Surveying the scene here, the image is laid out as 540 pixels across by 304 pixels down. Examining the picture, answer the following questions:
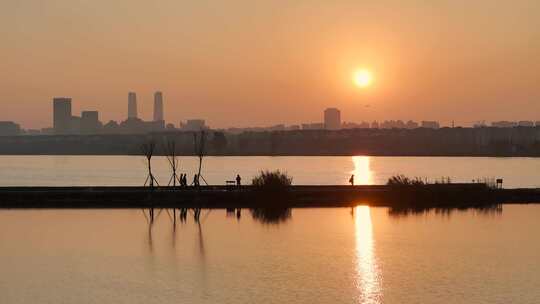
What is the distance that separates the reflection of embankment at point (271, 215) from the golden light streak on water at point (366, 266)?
3.83m

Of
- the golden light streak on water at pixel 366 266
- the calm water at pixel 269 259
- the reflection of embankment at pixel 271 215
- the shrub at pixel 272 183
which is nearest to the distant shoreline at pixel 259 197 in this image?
the shrub at pixel 272 183

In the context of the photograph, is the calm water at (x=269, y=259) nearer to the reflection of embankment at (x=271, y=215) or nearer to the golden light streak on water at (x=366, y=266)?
the golden light streak on water at (x=366, y=266)

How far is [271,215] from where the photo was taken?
45250 millimetres

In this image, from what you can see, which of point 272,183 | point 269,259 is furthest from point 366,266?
point 272,183

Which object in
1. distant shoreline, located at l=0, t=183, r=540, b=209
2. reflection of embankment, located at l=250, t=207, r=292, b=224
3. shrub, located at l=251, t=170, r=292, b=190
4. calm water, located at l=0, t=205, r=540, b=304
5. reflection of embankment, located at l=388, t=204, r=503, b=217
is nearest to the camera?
calm water, located at l=0, t=205, r=540, b=304

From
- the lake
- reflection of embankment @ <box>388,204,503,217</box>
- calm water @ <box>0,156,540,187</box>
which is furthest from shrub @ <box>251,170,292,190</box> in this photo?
calm water @ <box>0,156,540,187</box>

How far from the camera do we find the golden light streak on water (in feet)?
80.7

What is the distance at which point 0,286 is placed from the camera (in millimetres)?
25266

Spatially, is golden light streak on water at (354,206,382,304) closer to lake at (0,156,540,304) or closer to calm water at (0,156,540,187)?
lake at (0,156,540,304)

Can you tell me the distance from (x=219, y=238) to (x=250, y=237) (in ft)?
4.35

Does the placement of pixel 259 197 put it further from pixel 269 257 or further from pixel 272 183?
pixel 269 257

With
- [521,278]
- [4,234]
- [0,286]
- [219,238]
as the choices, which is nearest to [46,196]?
[4,234]

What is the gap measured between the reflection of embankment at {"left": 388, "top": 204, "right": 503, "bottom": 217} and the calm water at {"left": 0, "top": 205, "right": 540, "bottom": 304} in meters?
1.38

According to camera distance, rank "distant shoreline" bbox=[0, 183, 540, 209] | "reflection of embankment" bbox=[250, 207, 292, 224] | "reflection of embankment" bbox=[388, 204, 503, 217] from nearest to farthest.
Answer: "reflection of embankment" bbox=[250, 207, 292, 224] < "reflection of embankment" bbox=[388, 204, 503, 217] < "distant shoreline" bbox=[0, 183, 540, 209]
